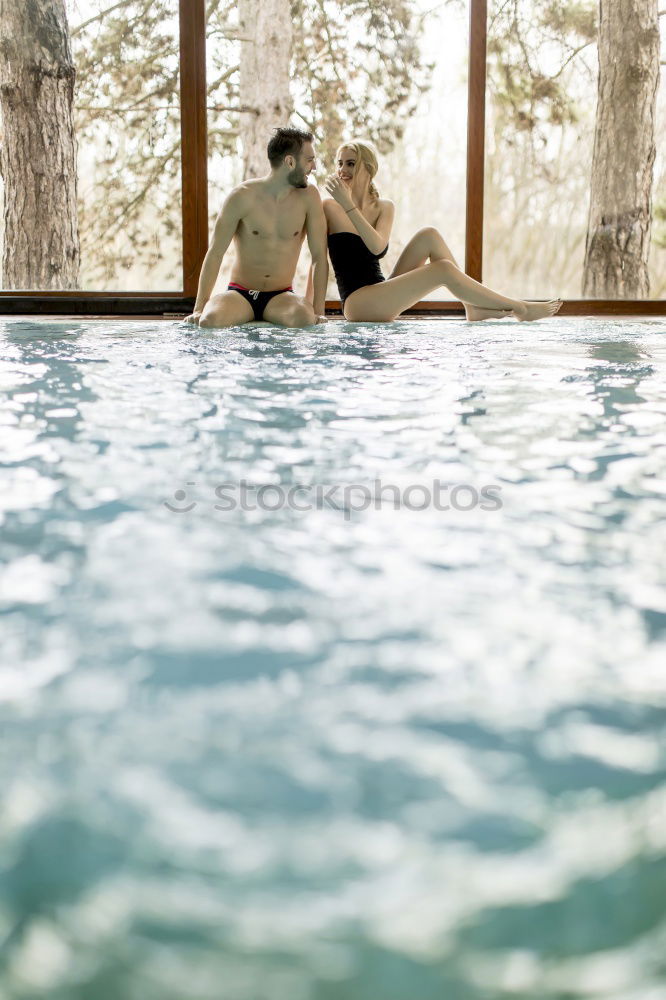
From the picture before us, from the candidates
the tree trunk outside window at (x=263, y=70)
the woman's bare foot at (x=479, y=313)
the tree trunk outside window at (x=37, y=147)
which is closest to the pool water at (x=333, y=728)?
the woman's bare foot at (x=479, y=313)

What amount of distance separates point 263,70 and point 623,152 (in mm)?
3397

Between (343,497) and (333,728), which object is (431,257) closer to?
(343,497)

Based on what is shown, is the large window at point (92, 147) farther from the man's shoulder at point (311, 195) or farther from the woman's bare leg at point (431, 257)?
the woman's bare leg at point (431, 257)

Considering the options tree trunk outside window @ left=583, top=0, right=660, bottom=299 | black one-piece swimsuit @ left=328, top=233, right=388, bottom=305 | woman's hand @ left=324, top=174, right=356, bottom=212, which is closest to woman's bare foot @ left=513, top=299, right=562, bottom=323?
black one-piece swimsuit @ left=328, top=233, right=388, bottom=305

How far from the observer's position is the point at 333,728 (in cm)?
77

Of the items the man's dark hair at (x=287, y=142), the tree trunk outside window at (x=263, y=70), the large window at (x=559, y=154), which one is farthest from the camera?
the tree trunk outside window at (x=263, y=70)

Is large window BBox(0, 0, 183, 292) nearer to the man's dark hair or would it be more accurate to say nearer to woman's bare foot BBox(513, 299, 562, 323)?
the man's dark hair

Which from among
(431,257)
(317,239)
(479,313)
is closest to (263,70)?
(317,239)

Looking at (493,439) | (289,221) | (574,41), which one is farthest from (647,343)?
(574,41)

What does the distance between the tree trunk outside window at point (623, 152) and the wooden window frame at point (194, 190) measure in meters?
0.81

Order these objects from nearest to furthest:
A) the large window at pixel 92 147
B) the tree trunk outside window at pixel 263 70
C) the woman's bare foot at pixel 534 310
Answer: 1. the woman's bare foot at pixel 534 310
2. the large window at pixel 92 147
3. the tree trunk outside window at pixel 263 70

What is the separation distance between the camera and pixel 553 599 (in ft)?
3.45

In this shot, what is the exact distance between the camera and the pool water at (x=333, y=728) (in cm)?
54

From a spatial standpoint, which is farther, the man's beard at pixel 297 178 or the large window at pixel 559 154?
the large window at pixel 559 154
